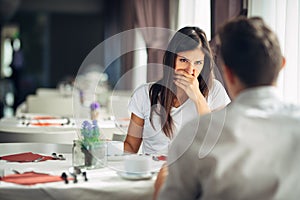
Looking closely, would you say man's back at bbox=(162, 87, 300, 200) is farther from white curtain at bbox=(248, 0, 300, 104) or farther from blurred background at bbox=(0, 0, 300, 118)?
blurred background at bbox=(0, 0, 300, 118)

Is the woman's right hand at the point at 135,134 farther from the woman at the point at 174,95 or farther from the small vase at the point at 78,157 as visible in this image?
the small vase at the point at 78,157

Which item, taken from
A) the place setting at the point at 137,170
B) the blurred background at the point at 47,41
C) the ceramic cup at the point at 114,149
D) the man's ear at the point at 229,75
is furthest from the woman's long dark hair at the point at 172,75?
the blurred background at the point at 47,41

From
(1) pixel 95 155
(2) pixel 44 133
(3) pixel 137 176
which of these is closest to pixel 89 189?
(3) pixel 137 176

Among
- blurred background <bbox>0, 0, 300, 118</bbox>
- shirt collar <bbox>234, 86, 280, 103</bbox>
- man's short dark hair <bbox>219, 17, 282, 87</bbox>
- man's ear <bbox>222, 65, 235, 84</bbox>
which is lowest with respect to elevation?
blurred background <bbox>0, 0, 300, 118</bbox>

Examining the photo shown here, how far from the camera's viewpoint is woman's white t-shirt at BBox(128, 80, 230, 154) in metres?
2.88

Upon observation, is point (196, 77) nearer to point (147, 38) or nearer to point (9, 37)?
point (147, 38)

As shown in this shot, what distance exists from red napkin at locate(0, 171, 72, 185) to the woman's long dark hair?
87 cm

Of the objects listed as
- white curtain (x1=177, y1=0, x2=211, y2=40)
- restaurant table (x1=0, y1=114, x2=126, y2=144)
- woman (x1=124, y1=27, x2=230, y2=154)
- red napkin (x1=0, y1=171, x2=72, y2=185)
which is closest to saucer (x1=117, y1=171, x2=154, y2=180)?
red napkin (x1=0, y1=171, x2=72, y2=185)

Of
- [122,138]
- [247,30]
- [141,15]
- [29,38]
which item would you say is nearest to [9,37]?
[29,38]

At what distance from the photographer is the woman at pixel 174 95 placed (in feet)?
9.20

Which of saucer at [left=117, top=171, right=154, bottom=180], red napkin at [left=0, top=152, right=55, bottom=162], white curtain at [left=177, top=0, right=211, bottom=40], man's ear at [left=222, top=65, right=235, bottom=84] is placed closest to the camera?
man's ear at [left=222, top=65, right=235, bottom=84]

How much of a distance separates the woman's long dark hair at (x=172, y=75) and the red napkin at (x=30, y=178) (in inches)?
34.4

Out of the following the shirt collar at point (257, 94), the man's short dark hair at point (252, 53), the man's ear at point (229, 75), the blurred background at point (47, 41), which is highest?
the man's short dark hair at point (252, 53)

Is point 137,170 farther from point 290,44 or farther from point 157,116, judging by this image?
point 290,44
